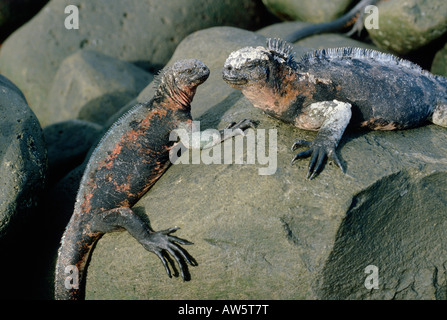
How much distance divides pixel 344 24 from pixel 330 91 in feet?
11.9

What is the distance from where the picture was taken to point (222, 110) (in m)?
4.32

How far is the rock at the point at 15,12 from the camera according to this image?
7.91 metres

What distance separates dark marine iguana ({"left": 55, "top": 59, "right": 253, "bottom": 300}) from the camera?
3.78m

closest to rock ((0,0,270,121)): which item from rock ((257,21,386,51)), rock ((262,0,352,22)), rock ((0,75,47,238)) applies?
rock ((262,0,352,22))

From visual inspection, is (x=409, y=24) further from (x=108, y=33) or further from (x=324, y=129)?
(x=108, y=33)

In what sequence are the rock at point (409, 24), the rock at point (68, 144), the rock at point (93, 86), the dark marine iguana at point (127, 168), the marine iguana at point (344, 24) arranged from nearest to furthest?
1. the dark marine iguana at point (127, 168)
2. the rock at point (68, 144)
3. the rock at point (409, 24)
4. the rock at point (93, 86)
5. the marine iguana at point (344, 24)

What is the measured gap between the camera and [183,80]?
4.02 metres

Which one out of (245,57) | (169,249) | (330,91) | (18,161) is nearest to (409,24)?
(330,91)

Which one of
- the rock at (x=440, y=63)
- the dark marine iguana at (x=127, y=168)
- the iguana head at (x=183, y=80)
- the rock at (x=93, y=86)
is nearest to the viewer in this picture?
the dark marine iguana at (x=127, y=168)

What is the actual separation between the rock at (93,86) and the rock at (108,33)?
30.2 inches

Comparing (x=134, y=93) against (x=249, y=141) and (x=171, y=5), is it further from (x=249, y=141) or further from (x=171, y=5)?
(x=249, y=141)

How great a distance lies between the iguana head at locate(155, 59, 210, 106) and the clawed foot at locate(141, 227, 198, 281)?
1223 millimetres

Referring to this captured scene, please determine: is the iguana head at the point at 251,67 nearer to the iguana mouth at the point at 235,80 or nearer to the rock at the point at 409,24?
the iguana mouth at the point at 235,80

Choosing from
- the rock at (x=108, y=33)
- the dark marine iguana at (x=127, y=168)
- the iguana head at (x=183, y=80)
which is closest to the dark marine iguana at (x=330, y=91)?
the dark marine iguana at (x=127, y=168)
